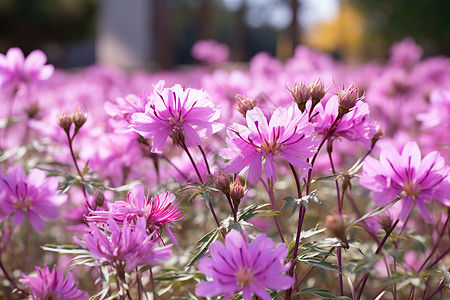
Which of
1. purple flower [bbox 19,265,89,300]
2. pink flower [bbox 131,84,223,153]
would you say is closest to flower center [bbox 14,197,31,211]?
purple flower [bbox 19,265,89,300]

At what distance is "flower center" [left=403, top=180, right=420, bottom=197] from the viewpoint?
92cm

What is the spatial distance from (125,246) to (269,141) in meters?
0.32

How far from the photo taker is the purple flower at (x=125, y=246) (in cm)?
84

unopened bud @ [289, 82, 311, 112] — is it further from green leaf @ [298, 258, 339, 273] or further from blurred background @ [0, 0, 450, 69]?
blurred background @ [0, 0, 450, 69]

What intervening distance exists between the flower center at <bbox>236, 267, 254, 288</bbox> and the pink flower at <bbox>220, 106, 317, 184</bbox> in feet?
0.57

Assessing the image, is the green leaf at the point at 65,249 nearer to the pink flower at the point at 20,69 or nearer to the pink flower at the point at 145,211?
the pink flower at the point at 145,211

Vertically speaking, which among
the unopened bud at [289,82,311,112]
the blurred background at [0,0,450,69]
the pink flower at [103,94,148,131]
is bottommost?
the blurred background at [0,0,450,69]

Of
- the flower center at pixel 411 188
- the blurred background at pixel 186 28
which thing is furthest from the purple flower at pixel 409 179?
the blurred background at pixel 186 28

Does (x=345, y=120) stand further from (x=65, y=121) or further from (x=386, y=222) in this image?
(x=65, y=121)

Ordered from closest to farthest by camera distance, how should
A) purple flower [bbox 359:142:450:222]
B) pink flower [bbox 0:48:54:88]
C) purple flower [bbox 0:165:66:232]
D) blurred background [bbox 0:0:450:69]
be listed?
purple flower [bbox 359:142:450:222] → purple flower [bbox 0:165:66:232] → pink flower [bbox 0:48:54:88] → blurred background [bbox 0:0:450:69]

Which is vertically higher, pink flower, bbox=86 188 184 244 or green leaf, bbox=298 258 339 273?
pink flower, bbox=86 188 184 244

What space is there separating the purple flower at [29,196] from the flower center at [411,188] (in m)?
0.72

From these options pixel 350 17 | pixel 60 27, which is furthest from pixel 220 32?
pixel 60 27

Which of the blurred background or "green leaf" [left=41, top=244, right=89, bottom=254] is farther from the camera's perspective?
the blurred background
